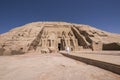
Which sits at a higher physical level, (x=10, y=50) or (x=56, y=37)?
(x=56, y=37)

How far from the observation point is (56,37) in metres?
34.6

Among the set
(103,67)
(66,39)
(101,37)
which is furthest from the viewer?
(66,39)

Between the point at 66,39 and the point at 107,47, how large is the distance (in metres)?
11.5

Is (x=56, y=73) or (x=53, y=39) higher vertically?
(x=53, y=39)

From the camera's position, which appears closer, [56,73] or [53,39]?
[56,73]

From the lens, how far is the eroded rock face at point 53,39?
2593cm

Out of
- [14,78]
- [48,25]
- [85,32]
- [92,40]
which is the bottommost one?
[14,78]

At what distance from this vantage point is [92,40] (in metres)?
29.0

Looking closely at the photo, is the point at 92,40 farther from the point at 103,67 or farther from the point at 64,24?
the point at 103,67

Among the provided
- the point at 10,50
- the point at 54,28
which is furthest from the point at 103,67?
the point at 54,28

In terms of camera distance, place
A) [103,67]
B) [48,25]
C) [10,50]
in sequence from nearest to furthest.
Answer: [103,67] < [10,50] < [48,25]

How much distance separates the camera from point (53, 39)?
107 ft

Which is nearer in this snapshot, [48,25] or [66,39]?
[66,39]

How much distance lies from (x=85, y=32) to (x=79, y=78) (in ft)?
91.1
